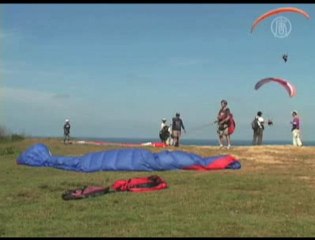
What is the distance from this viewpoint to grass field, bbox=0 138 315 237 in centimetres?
1116

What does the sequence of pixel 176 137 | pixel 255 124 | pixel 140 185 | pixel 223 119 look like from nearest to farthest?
1. pixel 140 185
2. pixel 223 119
3. pixel 255 124
4. pixel 176 137

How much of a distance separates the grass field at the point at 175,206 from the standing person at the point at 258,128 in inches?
383

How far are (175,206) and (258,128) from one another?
18.9 metres

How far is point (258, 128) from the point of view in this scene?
31.7 meters

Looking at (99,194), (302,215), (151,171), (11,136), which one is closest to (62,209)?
(99,194)

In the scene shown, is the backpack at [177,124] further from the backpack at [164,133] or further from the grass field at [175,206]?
the grass field at [175,206]

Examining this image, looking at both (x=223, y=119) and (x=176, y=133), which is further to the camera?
(x=176, y=133)

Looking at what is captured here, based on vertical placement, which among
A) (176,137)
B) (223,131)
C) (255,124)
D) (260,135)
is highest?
(255,124)

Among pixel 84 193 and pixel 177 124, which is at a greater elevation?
pixel 177 124

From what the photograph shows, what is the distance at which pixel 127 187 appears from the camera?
1605 cm

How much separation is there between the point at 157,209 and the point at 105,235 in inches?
103

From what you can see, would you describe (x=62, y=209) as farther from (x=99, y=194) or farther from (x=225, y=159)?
(x=225, y=159)

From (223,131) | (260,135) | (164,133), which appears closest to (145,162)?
(223,131)

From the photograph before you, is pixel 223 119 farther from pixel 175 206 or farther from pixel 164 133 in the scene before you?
pixel 175 206
